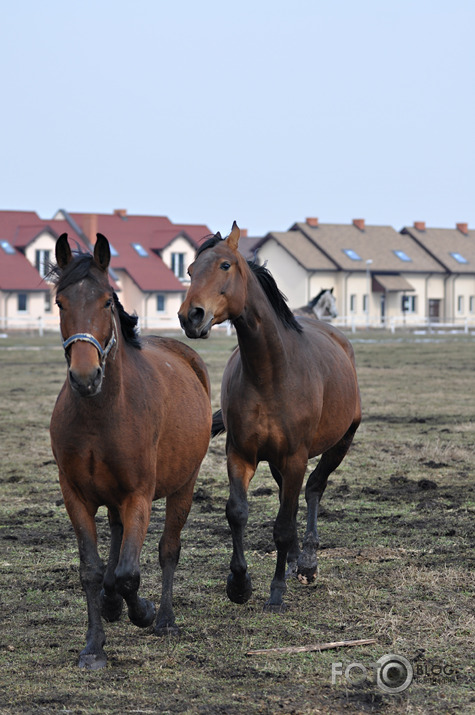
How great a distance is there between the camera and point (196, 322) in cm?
605

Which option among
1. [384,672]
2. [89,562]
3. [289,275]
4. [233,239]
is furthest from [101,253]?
[289,275]

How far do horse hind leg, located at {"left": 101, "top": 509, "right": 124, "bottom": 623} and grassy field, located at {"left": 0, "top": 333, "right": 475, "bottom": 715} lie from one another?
0.10m

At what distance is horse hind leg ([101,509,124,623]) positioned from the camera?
5.86 metres

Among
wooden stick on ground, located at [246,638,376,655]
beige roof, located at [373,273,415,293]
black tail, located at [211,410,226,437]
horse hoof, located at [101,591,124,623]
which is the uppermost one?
beige roof, located at [373,273,415,293]

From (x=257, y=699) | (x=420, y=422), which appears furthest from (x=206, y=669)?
(x=420, y=422)

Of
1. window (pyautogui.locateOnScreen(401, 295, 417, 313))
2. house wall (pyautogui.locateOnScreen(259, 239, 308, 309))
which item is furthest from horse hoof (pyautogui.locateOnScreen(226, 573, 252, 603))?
window (pyautogui.locateOnScreen(401, 295, 417, 313))

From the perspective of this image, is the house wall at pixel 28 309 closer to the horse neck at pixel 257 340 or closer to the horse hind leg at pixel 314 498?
the horse hind leg at pixel 314 498

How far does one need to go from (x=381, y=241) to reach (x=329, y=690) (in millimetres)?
74017

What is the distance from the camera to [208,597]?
262 inches

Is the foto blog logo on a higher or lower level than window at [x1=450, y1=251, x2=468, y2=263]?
lower

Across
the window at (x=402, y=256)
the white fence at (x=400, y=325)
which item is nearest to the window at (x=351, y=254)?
the window at (x=402, y=256)

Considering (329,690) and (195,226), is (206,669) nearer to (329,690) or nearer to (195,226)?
(329,690)

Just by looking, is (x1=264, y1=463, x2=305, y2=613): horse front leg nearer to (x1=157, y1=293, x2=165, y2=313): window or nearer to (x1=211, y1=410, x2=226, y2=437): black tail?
(x1=211, y1=410, x2=226, y2=437): black tail

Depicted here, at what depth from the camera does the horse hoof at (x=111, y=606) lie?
589cm
